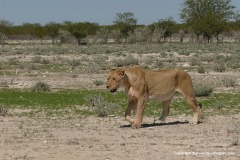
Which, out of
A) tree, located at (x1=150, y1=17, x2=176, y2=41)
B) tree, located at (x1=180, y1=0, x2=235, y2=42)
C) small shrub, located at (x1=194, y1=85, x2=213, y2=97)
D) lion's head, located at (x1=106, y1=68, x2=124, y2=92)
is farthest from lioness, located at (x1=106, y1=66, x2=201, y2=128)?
tree, located at (x1=150, y1=17, x2=176, y2=41)

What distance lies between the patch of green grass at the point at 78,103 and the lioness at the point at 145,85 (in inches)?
94.2

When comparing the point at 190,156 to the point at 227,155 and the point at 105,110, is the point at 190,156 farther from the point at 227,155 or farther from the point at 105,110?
the point at 105,110

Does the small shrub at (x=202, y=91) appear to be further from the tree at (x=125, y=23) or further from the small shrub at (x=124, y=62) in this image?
the tree at (x=125, y=23)

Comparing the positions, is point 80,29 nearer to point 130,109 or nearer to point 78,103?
point 78,103

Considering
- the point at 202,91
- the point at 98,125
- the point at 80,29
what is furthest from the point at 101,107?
the point at 80,29

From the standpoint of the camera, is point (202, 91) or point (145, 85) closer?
point (145, 85)

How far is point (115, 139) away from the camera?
1332cm

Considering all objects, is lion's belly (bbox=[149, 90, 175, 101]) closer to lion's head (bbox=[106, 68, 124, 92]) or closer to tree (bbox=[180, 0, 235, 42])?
lion's head (bbox=[106, 68, 124, 92])

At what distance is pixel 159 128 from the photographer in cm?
1498

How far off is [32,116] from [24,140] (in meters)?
4.53

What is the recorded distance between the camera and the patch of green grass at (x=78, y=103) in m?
18.7

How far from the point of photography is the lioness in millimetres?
14664

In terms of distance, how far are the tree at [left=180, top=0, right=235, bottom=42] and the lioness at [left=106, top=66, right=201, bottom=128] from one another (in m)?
77.0

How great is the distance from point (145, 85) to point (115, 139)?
2199 mm
